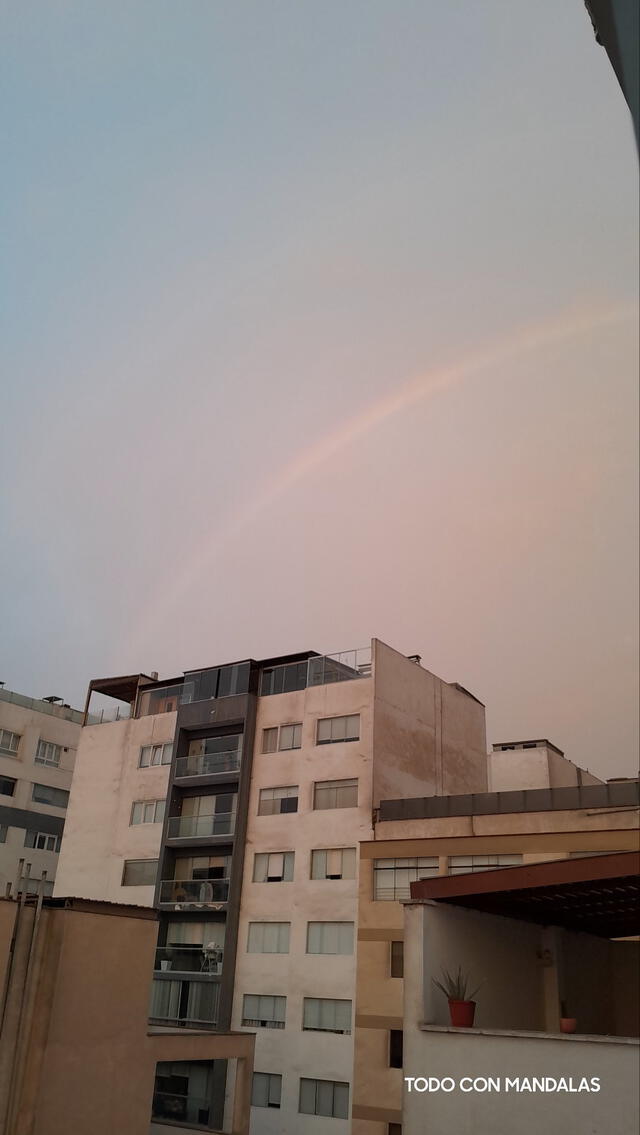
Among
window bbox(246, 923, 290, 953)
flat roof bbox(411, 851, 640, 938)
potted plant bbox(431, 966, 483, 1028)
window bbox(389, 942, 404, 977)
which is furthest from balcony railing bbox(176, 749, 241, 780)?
potted plant bbox(431, 966, 483, 1028)

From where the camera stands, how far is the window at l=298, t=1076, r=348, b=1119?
3809 cm

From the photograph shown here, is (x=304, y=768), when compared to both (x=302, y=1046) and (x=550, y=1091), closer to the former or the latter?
(x=302, y=1046)

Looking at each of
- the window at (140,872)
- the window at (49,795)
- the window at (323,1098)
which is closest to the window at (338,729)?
the window at (140,872)

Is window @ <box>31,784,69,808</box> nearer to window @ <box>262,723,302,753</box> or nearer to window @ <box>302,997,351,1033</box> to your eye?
window @ <box>262,723,302,753</box>

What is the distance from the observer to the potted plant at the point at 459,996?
16312 mm

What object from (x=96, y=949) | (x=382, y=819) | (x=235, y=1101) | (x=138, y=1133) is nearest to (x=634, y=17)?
(x=96, y=949)

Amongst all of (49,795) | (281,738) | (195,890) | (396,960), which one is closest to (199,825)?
(195,890)

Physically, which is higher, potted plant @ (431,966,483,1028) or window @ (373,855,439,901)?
window @ (373,855,439,901)

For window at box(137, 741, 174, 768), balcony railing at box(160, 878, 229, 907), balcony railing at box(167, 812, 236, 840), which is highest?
window at box(137, 741, 174, 768)

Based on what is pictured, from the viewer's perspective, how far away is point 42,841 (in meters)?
64.2

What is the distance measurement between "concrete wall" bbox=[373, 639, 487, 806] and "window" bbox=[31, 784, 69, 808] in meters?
32.1

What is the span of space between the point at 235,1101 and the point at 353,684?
20.4 metres

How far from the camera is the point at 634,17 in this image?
9.60ft

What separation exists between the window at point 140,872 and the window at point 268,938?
7535 mm
